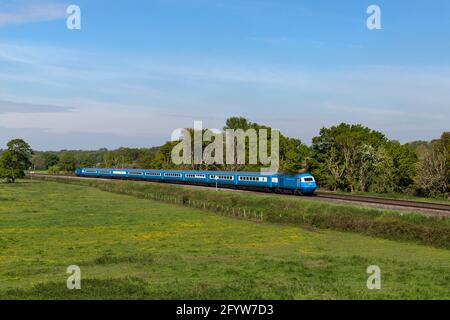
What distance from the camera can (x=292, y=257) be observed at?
33.7m

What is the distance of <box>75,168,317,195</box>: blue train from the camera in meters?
65.8

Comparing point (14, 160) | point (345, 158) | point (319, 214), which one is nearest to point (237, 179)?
point (345, 158)

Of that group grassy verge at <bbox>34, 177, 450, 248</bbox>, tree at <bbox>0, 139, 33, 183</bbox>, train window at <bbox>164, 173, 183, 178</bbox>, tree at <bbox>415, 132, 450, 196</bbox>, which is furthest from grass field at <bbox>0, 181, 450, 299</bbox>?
tree at <bbox>0, 139, 33, 183</bbox>

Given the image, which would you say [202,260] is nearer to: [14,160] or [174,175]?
[174,175]

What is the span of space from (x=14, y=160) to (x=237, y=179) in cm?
7224

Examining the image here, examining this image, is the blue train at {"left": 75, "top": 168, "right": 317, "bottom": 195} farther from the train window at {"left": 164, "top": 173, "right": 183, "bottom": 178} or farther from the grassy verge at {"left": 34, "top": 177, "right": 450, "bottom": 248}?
the grassy verge at {"left": 34, "top": 177, "right": 450, "bottom": 248}

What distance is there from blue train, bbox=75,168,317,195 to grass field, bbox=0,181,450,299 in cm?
1420

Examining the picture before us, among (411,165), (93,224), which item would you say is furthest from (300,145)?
(93,224)

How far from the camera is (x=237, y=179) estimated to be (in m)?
80.1

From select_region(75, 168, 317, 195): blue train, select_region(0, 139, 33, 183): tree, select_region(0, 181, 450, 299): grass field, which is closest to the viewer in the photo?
select_region(0, 181, 450, 299): grass field

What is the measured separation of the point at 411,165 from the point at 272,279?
77511 mm

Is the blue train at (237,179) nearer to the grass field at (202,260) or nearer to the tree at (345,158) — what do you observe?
the grass field at (202,260)

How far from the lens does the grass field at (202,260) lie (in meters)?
23.2
